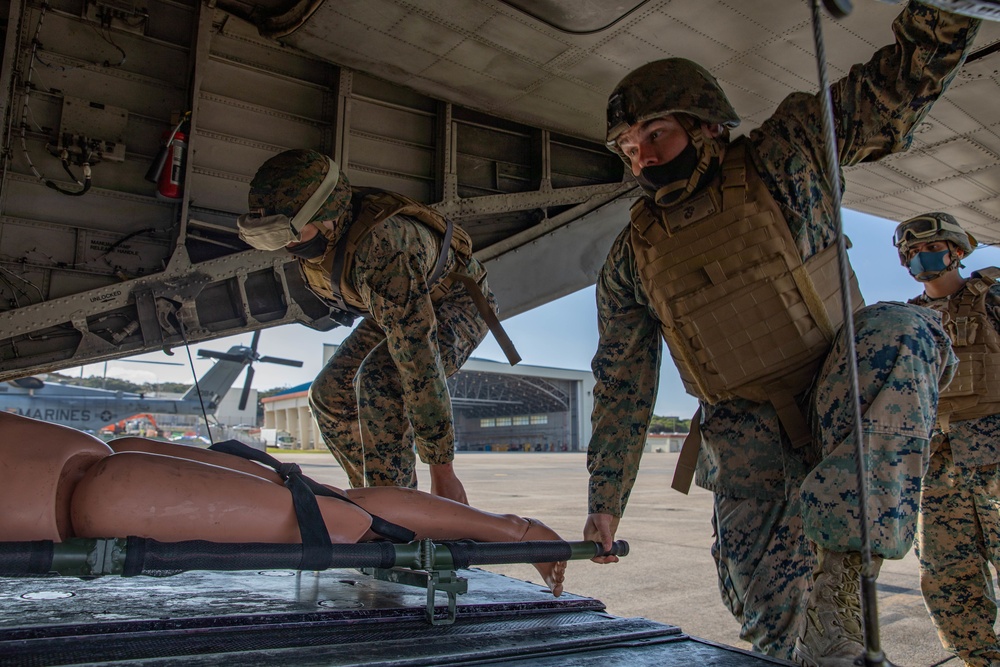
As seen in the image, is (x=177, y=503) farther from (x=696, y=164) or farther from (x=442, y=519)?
(x=696, y=164)

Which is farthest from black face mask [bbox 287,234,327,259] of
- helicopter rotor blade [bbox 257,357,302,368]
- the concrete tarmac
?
helicopter rotor blade [bbox 257,357,302,368]

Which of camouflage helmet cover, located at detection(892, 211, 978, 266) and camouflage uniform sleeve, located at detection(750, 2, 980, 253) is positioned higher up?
camouflage helmet cover, located at detection(892, 211, 978, 266)

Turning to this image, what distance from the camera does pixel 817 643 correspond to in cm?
124

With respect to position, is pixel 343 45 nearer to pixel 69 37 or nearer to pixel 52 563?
pixel 69 37

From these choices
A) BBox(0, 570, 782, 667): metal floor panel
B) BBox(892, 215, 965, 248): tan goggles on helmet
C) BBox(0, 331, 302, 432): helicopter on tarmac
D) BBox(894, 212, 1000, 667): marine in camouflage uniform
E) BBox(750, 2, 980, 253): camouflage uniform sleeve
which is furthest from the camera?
BBox(0, 331, 302, 432): helicopter on tarmac

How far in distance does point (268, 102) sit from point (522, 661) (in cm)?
339

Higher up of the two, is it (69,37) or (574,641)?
(69,37)

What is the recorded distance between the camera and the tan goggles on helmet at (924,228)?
3.45 m

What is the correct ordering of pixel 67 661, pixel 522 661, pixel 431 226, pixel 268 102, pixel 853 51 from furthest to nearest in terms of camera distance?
pixel 268 102 → pixel 853 51 → pixel 431 226 → pixel 522 661 → pixel 67 661

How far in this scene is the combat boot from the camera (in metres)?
1.20

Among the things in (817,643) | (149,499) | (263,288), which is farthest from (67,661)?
(263,288)

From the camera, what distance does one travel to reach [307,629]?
4.56 ft

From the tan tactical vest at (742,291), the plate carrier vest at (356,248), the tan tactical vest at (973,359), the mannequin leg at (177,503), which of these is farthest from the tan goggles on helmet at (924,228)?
the mannequin leg at (177,503)

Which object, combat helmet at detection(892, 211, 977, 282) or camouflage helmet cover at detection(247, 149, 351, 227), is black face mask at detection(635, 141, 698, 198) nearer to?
camouflage helmet cover at detection(247, 149, 351, 227)
